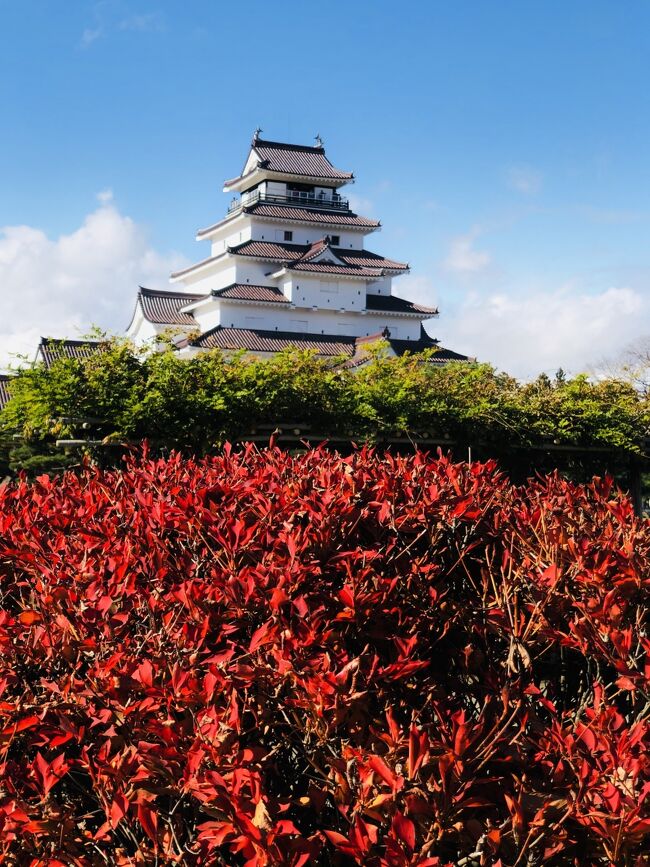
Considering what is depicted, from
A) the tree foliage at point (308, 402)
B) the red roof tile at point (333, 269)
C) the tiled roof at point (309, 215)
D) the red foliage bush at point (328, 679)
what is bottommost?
the red foliage bush at point (328, 679)

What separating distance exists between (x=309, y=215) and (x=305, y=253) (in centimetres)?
229

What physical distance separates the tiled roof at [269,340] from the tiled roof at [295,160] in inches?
405

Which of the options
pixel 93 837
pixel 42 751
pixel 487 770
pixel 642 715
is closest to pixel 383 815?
pixel 487 770

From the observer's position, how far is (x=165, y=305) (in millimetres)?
45781

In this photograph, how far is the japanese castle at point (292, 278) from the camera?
43688 millimetres

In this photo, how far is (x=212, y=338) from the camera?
38875mm

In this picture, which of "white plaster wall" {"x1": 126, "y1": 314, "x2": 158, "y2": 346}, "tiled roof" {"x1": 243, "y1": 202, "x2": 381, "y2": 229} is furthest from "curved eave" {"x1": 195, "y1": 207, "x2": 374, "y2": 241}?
"white plaster wall" {"x1": 126, "y1": 314, "x2": 158, "y2": 346}

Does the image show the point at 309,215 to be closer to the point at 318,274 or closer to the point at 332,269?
the point at 332,269

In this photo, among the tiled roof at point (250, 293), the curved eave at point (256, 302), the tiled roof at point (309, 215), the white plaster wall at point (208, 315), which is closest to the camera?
the curved eave at point (256, 302)

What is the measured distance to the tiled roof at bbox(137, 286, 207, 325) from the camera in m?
44.4

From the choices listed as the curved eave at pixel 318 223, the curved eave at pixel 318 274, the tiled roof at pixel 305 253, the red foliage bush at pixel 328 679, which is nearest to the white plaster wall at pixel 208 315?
the tiled roof at pixel 305 253

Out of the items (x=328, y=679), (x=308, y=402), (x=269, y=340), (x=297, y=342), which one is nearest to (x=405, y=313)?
(x=297, y=342)

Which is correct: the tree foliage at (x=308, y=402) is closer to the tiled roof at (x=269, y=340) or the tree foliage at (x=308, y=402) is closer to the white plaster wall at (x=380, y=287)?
the tiled roof at (x=269, y=340)

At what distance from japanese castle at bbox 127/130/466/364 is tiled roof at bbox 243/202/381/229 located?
0.05 metres
